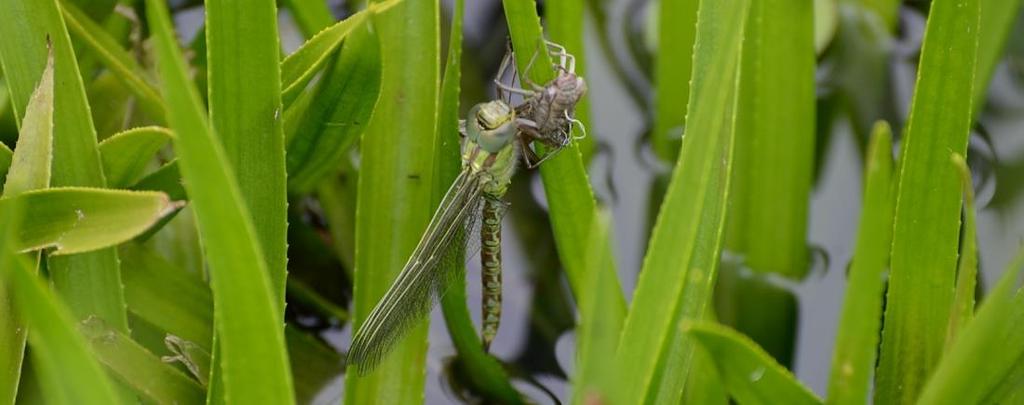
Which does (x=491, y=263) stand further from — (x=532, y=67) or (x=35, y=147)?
(x=35, y=147)

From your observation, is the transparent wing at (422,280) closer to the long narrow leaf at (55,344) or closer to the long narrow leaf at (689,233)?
the long narrow leaf at (689,233)

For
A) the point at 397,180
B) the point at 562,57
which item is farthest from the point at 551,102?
the point at 397,180

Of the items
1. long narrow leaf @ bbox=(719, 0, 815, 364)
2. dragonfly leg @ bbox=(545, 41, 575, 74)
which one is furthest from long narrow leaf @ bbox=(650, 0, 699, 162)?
dragonfly leg @ bbox=(545, 41, 575, 74)

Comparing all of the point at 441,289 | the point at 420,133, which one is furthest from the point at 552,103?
the point at 441,289

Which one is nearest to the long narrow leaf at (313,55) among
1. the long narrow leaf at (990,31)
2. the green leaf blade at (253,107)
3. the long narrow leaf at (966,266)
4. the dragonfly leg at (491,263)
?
the green leaf blade at (253,107)

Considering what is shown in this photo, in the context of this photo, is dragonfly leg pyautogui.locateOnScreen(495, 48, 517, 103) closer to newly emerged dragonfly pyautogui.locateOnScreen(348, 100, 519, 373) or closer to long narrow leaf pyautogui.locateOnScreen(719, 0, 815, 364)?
newly emerged dragonfly pyautogui.locateOnScreen(348, 100, 519, 373)

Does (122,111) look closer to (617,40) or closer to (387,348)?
(387,348)
